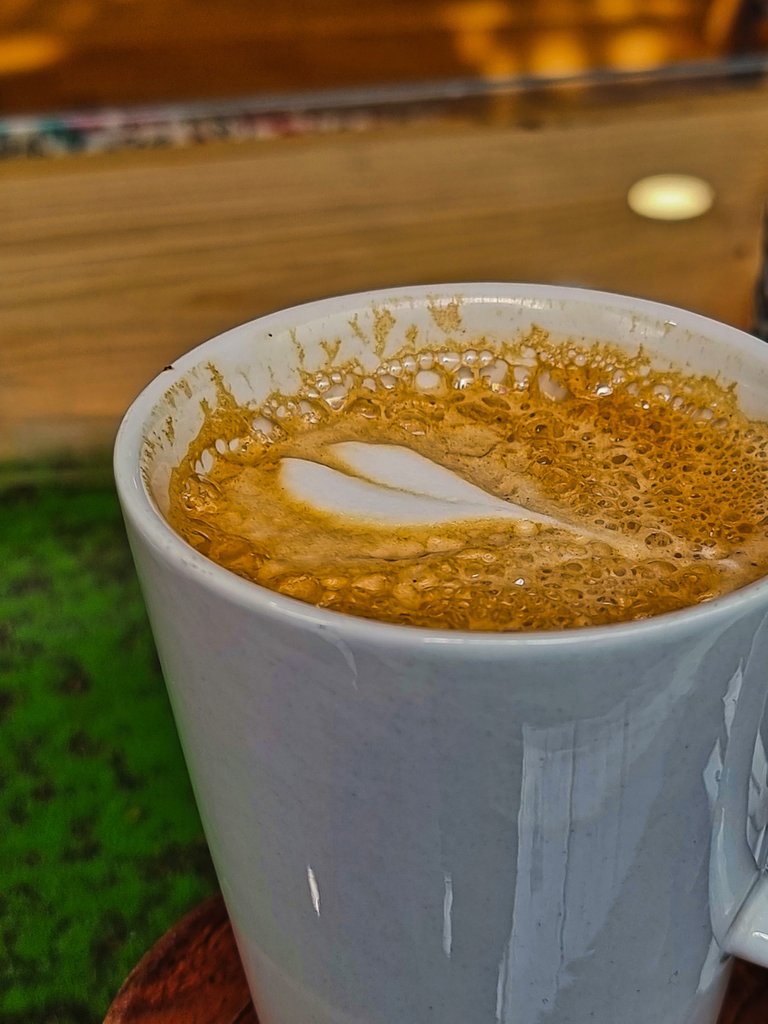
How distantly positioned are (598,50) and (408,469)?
1.68m

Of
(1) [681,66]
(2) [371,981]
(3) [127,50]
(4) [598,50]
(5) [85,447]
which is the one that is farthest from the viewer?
(4) [598,50]

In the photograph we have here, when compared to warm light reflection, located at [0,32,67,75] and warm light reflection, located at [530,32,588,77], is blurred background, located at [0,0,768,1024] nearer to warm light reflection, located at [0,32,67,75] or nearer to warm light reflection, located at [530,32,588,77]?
warm light reflection, located at [0,32,67,75]

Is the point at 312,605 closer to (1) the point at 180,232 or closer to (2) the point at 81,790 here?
(2) the point at 81,790

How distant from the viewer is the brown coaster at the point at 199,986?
1.83ft

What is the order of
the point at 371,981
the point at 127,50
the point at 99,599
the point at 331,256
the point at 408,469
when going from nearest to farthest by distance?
the point at 371,981
the point at 408,469
the point at 99,599
the point at 331,256
the point at 127,50

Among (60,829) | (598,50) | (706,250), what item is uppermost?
(598,50)

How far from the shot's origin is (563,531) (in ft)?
1.58

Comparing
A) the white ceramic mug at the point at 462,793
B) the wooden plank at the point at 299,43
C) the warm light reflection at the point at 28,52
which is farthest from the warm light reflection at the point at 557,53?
the white ceramic mug at the point at 462,793

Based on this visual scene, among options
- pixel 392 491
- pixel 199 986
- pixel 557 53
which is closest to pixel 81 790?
pixel 199 986

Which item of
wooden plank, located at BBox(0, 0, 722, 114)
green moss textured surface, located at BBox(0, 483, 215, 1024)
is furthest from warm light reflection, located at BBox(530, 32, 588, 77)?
green moss textured surface, located at BBox(0, 483, 215, 1024)

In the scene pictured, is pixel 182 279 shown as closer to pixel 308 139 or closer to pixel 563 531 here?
pixel 308 139

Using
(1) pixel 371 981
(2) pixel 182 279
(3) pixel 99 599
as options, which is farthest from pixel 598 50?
(1) pixel 371 981

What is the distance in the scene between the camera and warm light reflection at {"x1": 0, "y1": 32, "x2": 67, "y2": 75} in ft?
5.54

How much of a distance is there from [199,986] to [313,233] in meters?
0.94
